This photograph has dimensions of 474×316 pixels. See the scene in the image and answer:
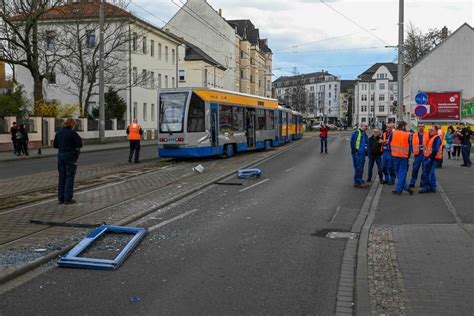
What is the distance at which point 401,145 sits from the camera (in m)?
12.8

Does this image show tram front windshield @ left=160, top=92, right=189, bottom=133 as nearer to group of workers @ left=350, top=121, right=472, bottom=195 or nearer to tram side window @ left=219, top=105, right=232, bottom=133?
tram side window @ left=219, top=105, right=232, bottom=133

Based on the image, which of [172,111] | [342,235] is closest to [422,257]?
[342,235]

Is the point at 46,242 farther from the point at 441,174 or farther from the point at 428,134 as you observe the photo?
the point at 441,174

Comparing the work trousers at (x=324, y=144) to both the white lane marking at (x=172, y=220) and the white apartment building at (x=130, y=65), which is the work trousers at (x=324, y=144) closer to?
the white lane marking at (x=172, y=220)

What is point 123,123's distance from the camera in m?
46.9

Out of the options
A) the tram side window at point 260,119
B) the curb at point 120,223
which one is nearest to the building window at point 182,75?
the tram side window at point 260,119

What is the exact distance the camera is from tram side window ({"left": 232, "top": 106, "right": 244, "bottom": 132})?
2535cm

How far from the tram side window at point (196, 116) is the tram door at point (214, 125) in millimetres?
641

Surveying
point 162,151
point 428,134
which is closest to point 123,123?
point 162,151

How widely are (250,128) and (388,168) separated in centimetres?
1342

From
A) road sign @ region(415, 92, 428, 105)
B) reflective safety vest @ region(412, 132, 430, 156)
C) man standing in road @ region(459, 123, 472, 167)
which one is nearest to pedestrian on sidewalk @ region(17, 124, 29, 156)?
road sign @ region(415, 92, 428, 105)

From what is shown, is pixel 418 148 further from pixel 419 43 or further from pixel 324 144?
pixel 419 43

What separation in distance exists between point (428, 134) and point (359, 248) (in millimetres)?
7074

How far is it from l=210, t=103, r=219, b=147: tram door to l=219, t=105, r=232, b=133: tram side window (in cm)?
45
